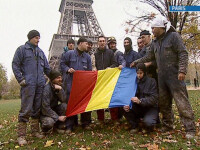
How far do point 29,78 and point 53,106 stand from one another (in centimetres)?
103

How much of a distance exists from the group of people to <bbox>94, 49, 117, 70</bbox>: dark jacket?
0.45 metres

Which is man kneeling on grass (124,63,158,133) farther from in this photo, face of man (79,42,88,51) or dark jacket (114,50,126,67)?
face of man (79,42,88,51)

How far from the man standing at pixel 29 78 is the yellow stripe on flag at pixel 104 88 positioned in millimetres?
1270

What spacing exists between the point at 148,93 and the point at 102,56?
6.16 feet

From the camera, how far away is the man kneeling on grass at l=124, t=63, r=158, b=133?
439 centimetres

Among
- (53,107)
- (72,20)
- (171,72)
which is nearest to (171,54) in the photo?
(171,72)

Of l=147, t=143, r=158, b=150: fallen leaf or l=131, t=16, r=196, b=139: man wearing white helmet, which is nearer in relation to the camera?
l=147, t=143, r=158, b=150: fallen leaf

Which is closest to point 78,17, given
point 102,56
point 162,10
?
point 162,10

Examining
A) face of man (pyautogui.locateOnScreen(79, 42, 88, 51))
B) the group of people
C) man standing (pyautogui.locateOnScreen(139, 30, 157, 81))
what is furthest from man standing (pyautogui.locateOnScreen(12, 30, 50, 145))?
→ man standing (pyautogui.locateOnScreen(139, 30, 157, 81))

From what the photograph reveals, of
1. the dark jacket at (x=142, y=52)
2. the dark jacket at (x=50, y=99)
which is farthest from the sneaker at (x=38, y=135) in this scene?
the dark jacket at (x=142, y=52)

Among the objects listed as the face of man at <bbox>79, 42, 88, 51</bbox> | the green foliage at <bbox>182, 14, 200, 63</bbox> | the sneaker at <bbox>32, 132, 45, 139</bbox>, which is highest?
the green foliage at <bbox>182, 14, 200, 63</bbox>

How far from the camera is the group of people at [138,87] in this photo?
4055mm

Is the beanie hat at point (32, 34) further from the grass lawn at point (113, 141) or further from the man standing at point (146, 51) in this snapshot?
the man standing at point (146, 51)

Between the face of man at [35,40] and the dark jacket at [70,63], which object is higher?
the face of man at [35,40]
